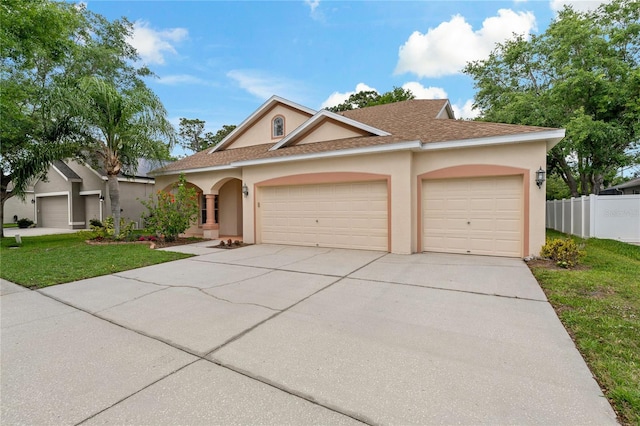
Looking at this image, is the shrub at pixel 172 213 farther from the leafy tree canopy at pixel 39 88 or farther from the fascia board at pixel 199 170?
the leafy tree canopy at pixel 39 88

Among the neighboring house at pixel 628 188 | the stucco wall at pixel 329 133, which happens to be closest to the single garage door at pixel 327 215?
the stucco wall at pixel 329 133

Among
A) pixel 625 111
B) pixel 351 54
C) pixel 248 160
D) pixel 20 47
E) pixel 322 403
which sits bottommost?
pixel 322 403

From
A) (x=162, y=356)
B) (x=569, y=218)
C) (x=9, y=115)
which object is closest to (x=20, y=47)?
(x=9, y=115)

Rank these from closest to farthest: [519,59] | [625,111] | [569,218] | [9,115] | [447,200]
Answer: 1. [447,200]
2. [9,115]
3. [569,218]
4. [625,111]
5. [519,59]

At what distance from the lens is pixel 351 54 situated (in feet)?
47.3

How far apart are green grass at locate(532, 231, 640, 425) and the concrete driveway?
0.44ft

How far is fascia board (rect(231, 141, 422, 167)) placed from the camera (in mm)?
8406

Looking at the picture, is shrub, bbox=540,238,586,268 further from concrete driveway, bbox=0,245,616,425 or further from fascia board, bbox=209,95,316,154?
fascia board, bbox=209,95,316,154

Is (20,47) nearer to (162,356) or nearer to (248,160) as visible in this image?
(248,160)

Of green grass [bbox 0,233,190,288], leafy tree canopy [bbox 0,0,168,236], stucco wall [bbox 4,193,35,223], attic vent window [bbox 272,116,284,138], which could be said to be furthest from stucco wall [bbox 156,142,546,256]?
stucco wall [bbox 4,193,35,223]

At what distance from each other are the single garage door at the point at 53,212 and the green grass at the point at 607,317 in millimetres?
26537

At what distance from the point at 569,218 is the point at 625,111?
616cm

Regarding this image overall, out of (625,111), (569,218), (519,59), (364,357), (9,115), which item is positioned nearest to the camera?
(364,357)

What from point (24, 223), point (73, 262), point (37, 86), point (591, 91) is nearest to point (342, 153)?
point (73, 262)
